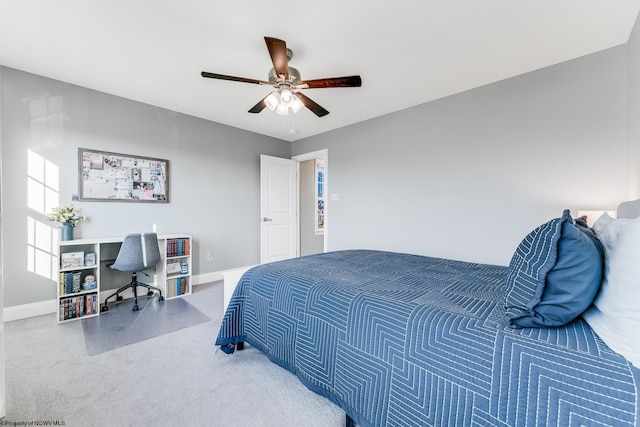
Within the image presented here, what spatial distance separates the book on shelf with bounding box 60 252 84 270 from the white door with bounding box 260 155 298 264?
2280mm

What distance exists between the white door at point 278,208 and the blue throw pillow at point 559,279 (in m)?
3.87

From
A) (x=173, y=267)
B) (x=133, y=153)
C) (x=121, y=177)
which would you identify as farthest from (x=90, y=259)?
(x=133, y=153)

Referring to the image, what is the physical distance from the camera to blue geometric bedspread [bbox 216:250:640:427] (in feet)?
2.46

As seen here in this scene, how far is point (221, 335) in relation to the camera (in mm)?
1855

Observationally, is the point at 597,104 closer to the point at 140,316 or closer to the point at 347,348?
the point at 347,348

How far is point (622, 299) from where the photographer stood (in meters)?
0.78

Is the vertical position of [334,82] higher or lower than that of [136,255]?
higher

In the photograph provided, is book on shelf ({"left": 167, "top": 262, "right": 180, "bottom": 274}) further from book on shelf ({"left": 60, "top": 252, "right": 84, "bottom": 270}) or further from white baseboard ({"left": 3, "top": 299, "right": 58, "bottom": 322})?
white baseboard ({"left": 3, "top": 299, "right": 58, "bottom": 322})

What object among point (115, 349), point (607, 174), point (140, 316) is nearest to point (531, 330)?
point (607, 174)

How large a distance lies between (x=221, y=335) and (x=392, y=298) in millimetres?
1282

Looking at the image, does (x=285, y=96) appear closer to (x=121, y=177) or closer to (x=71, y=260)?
(x=121, y=177)

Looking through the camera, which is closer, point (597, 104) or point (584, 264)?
point (584, 264)

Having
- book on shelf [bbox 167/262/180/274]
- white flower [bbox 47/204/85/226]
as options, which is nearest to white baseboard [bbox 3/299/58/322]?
white flower [bbox 47/204/85/226]

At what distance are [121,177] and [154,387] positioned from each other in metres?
2.56
